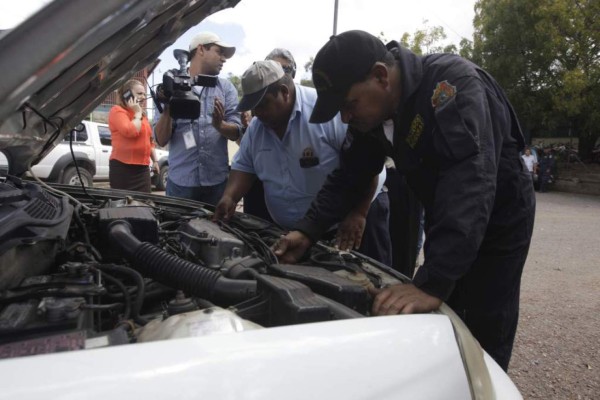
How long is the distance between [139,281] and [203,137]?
6.50 feet

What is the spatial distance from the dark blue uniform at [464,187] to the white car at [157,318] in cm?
25

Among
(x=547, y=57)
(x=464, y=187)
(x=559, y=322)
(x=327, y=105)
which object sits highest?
(x=547, y=57)

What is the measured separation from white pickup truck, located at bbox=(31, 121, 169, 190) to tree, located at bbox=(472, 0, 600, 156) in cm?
1224

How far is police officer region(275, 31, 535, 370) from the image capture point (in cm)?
131

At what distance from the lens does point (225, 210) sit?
231cm

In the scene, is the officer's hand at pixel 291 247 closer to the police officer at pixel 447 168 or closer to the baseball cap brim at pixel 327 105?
the police officer at pixel 447 168

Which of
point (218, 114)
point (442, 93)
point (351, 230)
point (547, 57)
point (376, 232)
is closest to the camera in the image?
point (442, 93)

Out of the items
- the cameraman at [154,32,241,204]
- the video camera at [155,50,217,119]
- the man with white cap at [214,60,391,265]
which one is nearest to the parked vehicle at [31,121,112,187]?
the cameraman at [154,32,241,204]

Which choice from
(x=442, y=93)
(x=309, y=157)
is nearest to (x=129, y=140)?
(x=309, y=157)

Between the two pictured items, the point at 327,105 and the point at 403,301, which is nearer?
the point at 403,301

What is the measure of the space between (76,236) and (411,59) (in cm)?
153

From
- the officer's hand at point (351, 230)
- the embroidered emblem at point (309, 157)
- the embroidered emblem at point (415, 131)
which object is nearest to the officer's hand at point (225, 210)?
the embroidered emblem at point (309, 157)

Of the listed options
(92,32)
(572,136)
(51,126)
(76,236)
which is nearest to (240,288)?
(92,32)

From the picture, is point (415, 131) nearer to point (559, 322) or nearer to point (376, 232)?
point (376, 232)
